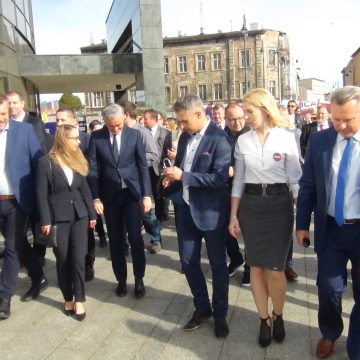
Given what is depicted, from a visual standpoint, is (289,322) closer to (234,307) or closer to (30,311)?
(234,307)

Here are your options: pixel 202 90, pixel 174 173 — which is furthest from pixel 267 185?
pixel 202 90

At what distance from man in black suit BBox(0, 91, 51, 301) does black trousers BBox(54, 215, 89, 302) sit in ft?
2.04

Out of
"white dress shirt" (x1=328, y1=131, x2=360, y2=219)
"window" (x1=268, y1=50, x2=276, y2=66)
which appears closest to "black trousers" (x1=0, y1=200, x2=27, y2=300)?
"white dress shirt" (x1=328, y1=131, x2=360, y2=219)

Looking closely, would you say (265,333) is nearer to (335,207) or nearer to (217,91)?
(335,207)

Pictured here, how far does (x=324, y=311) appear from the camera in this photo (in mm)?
2951

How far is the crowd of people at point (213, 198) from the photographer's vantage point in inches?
110

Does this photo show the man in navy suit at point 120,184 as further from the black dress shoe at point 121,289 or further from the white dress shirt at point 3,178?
the white dress shirt at point 3,178

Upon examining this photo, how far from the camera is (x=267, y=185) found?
10.0 feet

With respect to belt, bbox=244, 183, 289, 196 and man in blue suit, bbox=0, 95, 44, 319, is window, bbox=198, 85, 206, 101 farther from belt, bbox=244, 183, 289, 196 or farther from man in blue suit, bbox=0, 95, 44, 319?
belt, bbox=244, 183, 289, 196

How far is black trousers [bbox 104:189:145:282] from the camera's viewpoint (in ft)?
13.9

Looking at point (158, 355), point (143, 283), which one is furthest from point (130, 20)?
point (158, 355)

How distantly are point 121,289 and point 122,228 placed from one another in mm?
637

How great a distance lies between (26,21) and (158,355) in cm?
1537

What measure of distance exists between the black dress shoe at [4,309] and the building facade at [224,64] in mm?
52326
